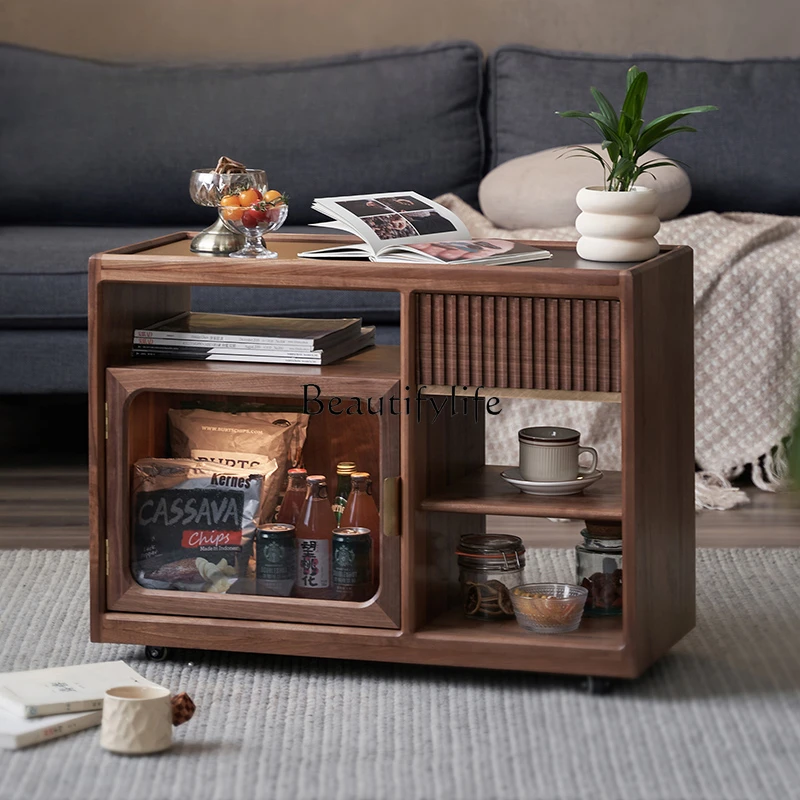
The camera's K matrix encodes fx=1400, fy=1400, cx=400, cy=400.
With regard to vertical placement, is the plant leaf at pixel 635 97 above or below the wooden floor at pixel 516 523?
above

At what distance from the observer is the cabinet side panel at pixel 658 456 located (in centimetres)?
169

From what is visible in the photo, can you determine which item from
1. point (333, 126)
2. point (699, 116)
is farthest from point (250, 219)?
point (699, 116)

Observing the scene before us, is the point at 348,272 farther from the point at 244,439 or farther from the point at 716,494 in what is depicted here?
the point at 716,494

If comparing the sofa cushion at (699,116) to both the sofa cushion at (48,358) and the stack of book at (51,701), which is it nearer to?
the sofa cushion at (48,358)

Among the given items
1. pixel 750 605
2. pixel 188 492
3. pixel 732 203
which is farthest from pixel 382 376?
pixel 732 203

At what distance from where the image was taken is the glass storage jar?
1862mm

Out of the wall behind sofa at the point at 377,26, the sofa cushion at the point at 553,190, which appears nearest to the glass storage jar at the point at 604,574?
the sofa cushion at the point at 553,190

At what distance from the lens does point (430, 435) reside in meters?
1.84

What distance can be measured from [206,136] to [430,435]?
1.79 metres

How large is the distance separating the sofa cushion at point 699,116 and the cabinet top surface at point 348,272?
4.97 ft

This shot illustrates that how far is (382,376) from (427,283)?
0.14 metres

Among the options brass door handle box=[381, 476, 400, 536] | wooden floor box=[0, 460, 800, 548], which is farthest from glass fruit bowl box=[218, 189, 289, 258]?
wooden floor box=[0, 460, 800, 548]

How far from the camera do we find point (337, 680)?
1836 millimetres

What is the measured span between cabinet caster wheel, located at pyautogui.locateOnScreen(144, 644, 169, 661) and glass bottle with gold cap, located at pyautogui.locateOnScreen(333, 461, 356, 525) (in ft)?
0.97
